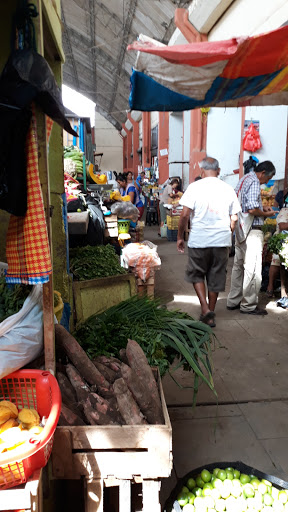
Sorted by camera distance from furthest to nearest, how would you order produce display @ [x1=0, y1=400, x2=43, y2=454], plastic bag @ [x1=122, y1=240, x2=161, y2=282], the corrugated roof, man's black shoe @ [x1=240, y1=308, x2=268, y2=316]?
the corrugated roof
man's black shoe @ [x1=240, y1=308, x2=268, y2=316]
plastic bag @ [x1=122, y1=240, x2=161, y2=282]
produce display @ [x1=0, y1=400, x2=43, y2=454]

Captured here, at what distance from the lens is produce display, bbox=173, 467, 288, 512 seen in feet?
6.52

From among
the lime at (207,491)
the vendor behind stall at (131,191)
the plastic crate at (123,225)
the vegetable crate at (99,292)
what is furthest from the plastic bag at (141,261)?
the vendor behind stall at (131,191)

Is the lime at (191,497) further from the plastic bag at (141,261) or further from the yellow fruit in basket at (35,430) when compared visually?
the plastic bag at (141,261)

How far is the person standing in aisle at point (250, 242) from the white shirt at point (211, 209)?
0.43 meters

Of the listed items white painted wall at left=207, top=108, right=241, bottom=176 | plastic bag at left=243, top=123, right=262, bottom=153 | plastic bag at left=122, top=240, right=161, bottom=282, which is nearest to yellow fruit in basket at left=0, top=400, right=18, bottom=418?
plastic bag at left=122, top=240, right=161, bottom=282

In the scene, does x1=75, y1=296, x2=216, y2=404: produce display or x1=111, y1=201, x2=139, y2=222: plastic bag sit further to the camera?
x1=111, y1=201, x2=139, y2=222: plastic bag

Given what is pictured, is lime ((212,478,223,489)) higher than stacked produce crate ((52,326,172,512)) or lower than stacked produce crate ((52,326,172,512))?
lower

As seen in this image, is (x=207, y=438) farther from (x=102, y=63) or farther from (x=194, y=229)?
(x=102, y=63)

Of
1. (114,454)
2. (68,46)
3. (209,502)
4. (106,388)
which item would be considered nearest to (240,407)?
(209,502)

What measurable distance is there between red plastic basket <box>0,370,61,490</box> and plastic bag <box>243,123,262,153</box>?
7.77m

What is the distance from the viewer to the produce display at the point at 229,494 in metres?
1.99

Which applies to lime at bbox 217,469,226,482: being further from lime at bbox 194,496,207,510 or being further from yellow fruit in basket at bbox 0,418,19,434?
yellow fruit in basket at bbox 0,418,19,434

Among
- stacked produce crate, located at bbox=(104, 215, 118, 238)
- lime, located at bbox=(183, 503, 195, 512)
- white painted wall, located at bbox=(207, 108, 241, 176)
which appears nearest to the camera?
lime, located at bbox=(183, 503, 195, 512)

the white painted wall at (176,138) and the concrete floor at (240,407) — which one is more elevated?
the white painted wall at (176,138)
